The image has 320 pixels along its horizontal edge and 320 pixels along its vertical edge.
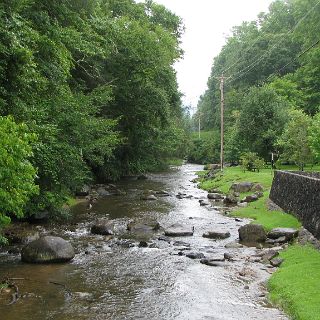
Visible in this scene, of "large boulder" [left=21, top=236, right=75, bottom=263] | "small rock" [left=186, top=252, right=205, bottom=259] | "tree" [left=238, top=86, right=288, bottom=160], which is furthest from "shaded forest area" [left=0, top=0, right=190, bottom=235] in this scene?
"tree" [left=238, top=86, right=288, bottom=160]

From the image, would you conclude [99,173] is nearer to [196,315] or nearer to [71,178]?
[71,178]

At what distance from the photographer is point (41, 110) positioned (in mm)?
17391

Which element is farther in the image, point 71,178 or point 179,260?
point 71,178

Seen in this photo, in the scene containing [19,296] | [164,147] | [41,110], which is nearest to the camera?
[19,296]

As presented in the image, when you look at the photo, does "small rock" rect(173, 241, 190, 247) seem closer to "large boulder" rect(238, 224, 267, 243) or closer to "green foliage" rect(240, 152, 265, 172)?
"large boulder" rect(238, 224, 267, 243)

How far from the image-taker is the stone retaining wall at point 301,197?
15673mm

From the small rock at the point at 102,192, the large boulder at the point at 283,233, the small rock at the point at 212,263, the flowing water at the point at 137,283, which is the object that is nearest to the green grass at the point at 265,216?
the large boulder at the point at 283,233

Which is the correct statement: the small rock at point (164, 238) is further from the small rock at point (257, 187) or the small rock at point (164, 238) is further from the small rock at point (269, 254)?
the small rock at point (257, 187)

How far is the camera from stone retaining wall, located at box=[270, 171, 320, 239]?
51.4 ft

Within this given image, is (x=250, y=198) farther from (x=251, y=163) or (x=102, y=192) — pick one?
(x=251, y=163)

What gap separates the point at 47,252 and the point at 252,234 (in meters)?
8.56

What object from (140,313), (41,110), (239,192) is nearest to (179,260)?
(140,313)

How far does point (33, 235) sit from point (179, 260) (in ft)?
23.0

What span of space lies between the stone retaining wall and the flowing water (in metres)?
2.74
